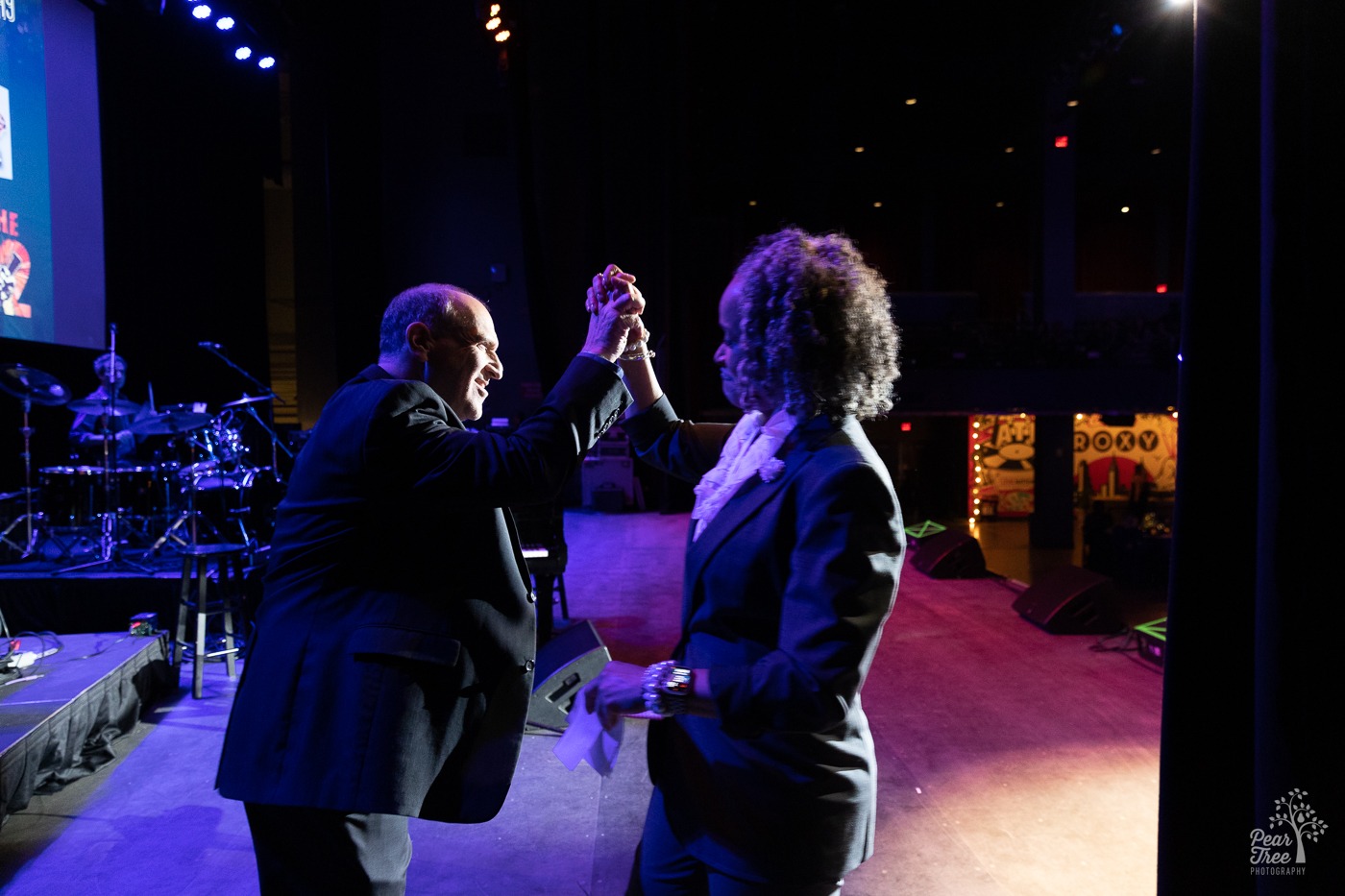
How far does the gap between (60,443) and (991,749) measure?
31.5 ft

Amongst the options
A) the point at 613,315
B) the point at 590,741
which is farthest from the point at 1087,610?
the point at 590,741

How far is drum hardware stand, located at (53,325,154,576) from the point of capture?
558cm

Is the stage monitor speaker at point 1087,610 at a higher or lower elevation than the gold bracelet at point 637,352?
lower

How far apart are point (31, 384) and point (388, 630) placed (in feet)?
20.7

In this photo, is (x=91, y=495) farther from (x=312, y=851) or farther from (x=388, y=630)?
(x=388, y=630)

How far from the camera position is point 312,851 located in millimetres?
1333

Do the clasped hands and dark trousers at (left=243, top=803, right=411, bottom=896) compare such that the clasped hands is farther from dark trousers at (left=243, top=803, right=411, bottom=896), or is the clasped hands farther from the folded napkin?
dark trousers at (left=243, top=803, right=411, bottom=896)

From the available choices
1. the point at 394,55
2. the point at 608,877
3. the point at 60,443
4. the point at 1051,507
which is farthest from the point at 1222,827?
the point at 394,55

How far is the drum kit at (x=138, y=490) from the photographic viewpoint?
5.84 metres

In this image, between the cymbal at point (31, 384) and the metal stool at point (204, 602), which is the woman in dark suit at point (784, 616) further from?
the cymbal at point (31, 384)

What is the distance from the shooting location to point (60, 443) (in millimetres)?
8391

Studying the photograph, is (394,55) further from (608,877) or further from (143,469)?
(608,877)

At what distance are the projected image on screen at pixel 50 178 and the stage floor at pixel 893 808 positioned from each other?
4219 millimetres

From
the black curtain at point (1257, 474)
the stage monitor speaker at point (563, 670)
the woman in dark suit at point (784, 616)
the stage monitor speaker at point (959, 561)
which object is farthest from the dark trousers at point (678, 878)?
the stage monitor speaker at point (959, 561)
